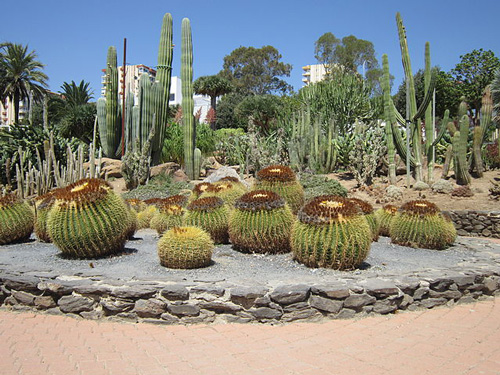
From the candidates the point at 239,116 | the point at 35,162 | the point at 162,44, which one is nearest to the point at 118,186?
the point at 35,162

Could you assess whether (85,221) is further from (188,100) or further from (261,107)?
(261,107)

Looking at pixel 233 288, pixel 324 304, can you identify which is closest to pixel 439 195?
pixel 324 304

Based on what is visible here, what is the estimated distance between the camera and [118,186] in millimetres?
17156

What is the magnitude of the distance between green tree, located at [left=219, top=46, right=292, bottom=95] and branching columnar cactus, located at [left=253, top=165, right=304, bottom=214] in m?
53.4

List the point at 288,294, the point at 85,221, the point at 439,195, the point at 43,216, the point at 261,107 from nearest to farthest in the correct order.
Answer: the point at 288,294 → the point at 85,221 → the point at 43,216 → the point at 439,195 → the point at 261,107

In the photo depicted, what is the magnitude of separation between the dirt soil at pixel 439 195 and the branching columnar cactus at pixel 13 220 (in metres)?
9.06

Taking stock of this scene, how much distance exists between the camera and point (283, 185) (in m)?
7.98

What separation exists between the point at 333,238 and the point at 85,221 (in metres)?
3.36

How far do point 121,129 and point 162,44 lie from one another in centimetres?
423

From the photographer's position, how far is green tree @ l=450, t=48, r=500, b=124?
118 feet

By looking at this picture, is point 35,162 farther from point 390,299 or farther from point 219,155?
point 390,299

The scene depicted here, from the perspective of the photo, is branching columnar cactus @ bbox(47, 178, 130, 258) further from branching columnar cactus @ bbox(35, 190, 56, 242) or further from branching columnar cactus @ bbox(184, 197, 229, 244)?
branching columnar cactus @ bbox(35, 190, 56, 242)

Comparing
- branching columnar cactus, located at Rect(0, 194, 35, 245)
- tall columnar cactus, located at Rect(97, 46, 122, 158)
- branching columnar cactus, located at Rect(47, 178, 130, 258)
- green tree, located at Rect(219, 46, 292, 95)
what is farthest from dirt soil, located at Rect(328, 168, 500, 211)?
green tree, located at Rect(219, 46, 292, 95)

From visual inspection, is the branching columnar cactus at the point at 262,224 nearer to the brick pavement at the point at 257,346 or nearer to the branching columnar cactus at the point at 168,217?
the branching columnar cactus at the point at 168,217
